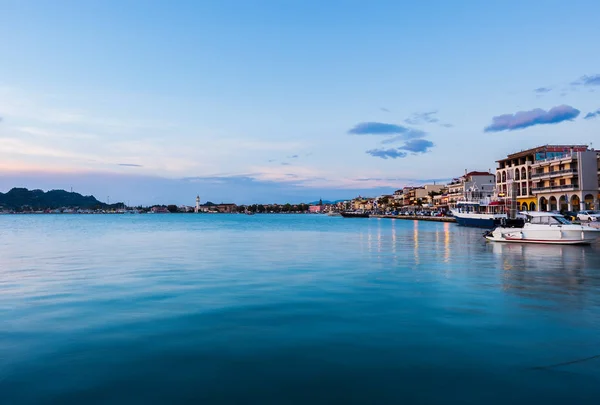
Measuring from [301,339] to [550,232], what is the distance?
3549 cm

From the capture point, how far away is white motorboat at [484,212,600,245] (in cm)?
3688

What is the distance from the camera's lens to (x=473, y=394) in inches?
289

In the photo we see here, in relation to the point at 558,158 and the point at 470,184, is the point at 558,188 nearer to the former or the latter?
the point at 558,158

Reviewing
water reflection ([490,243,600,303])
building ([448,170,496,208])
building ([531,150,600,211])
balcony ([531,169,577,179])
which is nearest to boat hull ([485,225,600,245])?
water reflection ([490,243,600,303])

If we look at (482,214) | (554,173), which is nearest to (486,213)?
(482,214)

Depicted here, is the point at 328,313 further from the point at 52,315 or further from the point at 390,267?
the point at 390,267

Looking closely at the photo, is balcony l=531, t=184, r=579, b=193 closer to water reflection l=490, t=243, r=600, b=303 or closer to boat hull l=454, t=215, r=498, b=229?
boat hull l=454, t=215, r=498, b=229

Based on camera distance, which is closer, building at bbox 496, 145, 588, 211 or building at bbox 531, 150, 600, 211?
building at bbox 531, 150, 600, 211

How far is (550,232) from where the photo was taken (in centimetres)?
3812

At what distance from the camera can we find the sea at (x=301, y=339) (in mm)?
7547

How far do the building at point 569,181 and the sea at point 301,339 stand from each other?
70.0 meters

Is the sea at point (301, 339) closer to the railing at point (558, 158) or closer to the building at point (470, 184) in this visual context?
the railing at point (558, 158)

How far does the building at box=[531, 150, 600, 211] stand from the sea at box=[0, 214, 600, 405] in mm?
69973

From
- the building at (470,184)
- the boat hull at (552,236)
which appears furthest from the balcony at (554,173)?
the boat hull at (552,236)
